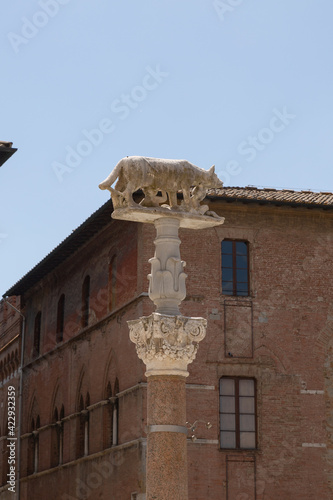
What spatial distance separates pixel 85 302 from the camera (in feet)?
98.8

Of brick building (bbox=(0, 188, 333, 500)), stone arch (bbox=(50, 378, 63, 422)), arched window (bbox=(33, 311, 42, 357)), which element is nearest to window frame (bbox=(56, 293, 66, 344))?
stone arch (bbox=(50, 378, 63, 422))

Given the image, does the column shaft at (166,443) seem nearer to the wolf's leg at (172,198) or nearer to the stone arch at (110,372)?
the wolf's leg at (172,198)

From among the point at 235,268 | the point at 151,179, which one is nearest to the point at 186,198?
the point at 151,179

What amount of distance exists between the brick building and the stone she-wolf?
39.9 feet

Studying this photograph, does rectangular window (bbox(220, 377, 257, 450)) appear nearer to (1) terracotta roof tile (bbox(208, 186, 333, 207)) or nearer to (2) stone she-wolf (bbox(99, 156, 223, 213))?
(1) terracotta roof tile (bbox(208, 186, 333, 207))

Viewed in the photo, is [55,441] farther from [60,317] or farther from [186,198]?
[186,198]

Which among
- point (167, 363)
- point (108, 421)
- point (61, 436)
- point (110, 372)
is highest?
point (110, 372)

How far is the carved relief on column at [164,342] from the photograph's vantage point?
40.1ft

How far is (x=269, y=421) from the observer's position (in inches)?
973

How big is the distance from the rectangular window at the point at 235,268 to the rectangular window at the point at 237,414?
2171 millimetres

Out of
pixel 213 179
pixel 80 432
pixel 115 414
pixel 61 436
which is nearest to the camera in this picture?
pixel 213 179

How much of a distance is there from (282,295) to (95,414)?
6.12 metres

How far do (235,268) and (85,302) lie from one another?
5.90 m

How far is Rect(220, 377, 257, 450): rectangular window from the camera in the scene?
24.7m
